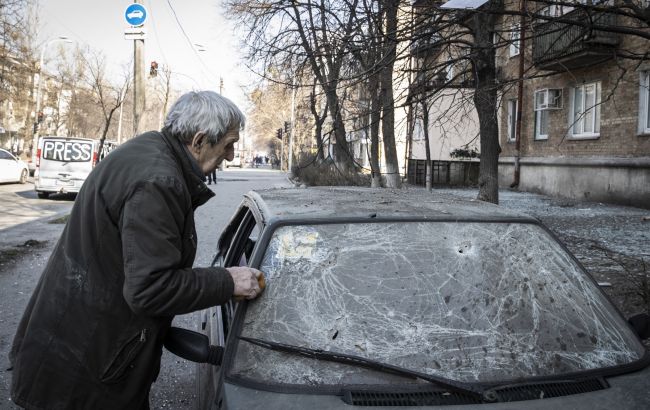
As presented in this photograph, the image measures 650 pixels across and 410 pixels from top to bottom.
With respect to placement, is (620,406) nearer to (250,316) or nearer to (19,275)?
(250,316)

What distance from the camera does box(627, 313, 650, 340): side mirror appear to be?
2.39 meters

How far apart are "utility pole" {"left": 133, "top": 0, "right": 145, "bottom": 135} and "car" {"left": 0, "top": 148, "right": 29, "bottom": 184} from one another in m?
9.40

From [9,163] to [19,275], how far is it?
16925 millimetres

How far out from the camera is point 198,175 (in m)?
2.02

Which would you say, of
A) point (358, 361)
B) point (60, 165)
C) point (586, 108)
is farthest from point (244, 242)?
point (586, 108)

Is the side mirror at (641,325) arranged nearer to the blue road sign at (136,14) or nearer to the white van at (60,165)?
the blue road sign at (136,14)

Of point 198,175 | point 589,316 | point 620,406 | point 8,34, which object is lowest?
point 620,406

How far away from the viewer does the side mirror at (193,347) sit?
201 cm

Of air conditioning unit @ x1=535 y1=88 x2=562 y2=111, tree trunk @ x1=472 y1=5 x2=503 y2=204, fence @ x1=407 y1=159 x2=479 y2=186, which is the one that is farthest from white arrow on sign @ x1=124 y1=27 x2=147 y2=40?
fence @ x1=407 y1=159 x2=479 y2=186

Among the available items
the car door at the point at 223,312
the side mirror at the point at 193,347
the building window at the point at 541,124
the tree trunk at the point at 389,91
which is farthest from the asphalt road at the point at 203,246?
the building window at the point at 541,124

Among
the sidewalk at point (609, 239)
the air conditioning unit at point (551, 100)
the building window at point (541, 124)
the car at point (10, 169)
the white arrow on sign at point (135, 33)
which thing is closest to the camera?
the sidewalk at point (609, 239)

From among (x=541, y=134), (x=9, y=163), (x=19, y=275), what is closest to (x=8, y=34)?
(x=9, y=163)

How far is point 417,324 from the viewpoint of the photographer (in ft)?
6.82

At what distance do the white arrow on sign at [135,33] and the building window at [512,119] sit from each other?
14.2m
